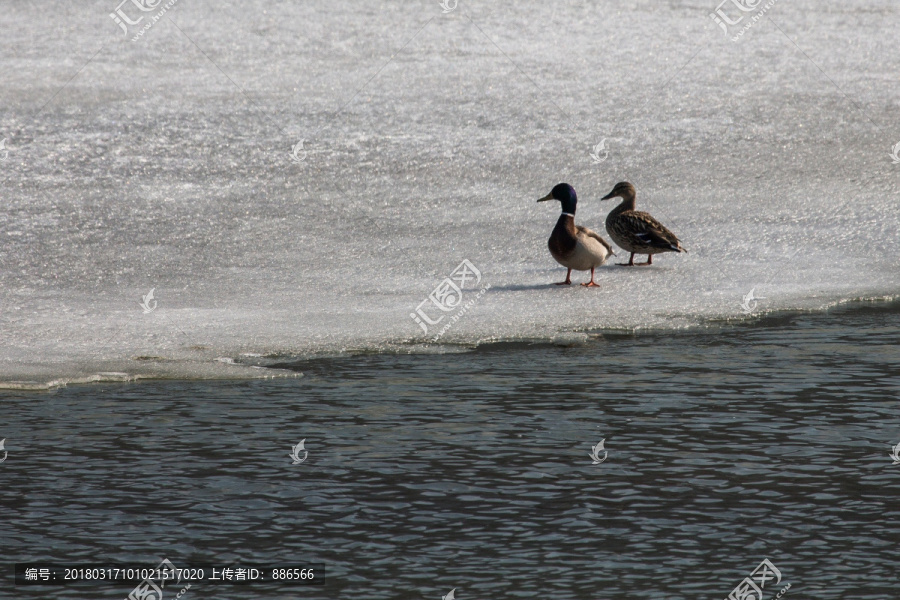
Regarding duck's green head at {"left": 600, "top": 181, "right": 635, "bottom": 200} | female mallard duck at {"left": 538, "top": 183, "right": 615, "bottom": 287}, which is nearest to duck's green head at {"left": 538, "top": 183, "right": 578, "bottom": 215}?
female mallard duck at {"left": 538, "top": 183, "right": 615, "bottom": 287}

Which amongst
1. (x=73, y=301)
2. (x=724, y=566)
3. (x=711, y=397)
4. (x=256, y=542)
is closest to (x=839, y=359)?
(x=711, y=397)

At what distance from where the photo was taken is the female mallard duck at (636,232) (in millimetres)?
11320

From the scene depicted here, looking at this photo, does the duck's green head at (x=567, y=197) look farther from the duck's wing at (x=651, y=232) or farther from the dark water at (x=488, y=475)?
the dark water at (x=488, y=475)

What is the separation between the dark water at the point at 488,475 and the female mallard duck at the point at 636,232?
2.74 meters

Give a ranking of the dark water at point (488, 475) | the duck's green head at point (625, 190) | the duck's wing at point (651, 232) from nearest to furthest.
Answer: the dark water at point (488, 475) → the duck's wing at point (651, 232) → the duck's green head at point (625, 190)

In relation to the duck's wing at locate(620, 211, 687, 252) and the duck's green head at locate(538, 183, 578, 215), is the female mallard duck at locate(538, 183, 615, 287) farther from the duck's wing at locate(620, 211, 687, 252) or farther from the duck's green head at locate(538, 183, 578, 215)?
the duck's wing at locate(620, 211, 687, 252)

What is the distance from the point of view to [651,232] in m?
11.3

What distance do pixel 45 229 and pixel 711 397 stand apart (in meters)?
7.33

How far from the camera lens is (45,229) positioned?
11914 mm

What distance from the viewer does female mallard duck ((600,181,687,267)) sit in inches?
446
